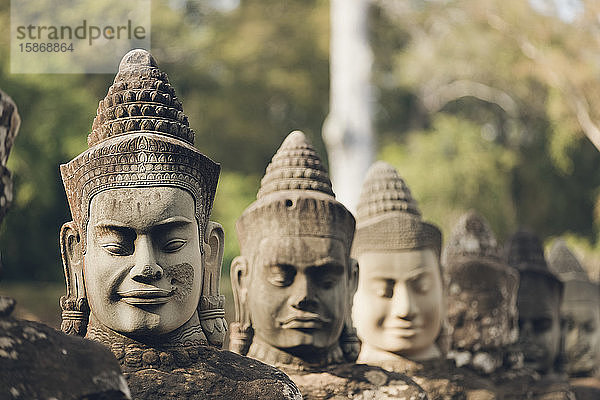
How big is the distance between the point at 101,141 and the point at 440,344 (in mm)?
3387

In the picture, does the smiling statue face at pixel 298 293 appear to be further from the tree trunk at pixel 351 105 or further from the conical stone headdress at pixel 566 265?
the tree trunk at pixel 351 105

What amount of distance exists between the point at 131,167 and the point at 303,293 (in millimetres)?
1525

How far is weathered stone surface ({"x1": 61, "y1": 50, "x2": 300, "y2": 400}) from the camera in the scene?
15.3 ft

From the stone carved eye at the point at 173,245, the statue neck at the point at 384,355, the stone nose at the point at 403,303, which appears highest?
the stone carved eye at the point at 173,245

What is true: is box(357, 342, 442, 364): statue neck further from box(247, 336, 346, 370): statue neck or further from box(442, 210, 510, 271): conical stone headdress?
box(442, 210, 510, 271): conical stone headdress

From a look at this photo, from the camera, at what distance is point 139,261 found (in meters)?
4.63

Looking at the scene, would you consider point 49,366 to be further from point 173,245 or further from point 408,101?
point 408,101

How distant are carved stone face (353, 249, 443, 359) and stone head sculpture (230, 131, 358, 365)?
68 cm

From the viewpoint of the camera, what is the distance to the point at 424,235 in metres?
7.07

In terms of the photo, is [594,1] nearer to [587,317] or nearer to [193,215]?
[587,317]

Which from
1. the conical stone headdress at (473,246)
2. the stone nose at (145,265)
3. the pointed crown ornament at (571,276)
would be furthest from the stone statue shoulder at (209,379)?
the pointed crown ornament at (571,276)

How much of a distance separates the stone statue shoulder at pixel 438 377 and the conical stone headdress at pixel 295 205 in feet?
4.06

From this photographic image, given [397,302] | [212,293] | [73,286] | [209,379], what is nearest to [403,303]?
[397,302]

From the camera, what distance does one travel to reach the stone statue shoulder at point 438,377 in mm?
6930
